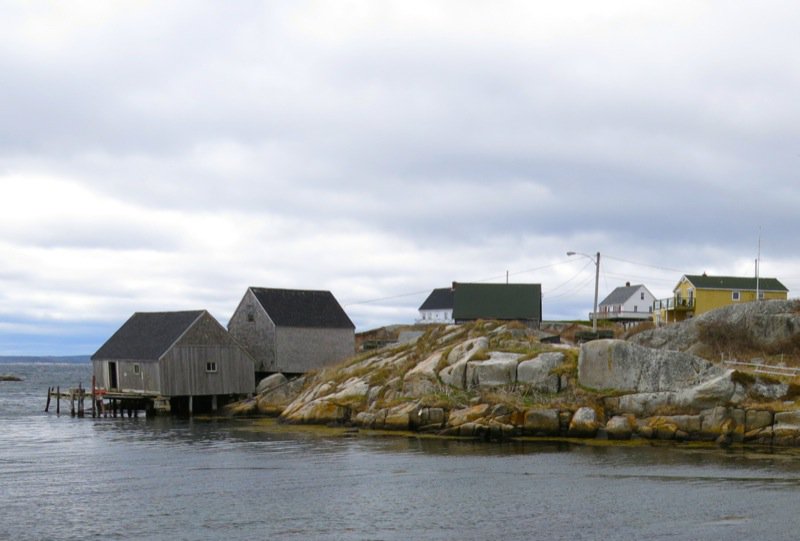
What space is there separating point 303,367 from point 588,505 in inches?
1851

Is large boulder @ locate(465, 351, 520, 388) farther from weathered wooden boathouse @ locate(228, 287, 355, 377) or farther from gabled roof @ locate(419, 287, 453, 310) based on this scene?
gabled roof @ locate(419, 287, 453, 310)

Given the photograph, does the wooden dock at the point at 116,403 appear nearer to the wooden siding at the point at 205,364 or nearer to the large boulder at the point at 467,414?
the wooden siding at the point at 205,364

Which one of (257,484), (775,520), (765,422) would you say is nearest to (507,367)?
(765,422)

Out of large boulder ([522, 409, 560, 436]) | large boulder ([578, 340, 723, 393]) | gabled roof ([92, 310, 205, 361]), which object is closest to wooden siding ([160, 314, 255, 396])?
gabled roof ([92, 310, 205, 361])

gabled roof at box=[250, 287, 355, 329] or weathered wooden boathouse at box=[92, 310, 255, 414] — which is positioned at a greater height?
gabled roof at box=[250, 287, 355, 329]

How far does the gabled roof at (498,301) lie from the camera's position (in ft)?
303

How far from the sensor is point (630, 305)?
108 m

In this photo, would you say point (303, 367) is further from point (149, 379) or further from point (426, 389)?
point (426, 389)

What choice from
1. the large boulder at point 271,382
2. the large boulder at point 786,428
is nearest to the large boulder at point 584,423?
the large boulder at point 786,428

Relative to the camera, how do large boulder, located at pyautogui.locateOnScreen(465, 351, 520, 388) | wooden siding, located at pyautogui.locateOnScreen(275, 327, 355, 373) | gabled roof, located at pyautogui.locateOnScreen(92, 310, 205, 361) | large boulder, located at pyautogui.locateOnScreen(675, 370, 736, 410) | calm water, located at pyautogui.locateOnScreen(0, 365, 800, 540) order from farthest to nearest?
1. wooden siding, located at pyautogui.locateOnScreen(275, 327, 355, 373)
2. gabled roof, located at pyautogui.locateOnScreen(92, 310, 205, 361)
3. large boulder, located at pyautogui.locateOnScreen(465, 351, 520, 388)
4. large boulder, located at pyautogui.locateOnScreen(675, 370, 736, 410)
5. calm water, located at pyautogui.locateOnScreen(0, 365, 800, 540)

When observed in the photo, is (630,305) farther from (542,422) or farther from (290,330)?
(542,422)

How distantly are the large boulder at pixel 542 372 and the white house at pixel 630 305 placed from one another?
5935 cm

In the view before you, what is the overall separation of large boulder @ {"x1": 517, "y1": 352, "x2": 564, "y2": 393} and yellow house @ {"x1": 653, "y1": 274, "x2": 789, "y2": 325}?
115 feet

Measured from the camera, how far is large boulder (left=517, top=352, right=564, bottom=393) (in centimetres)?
4616
